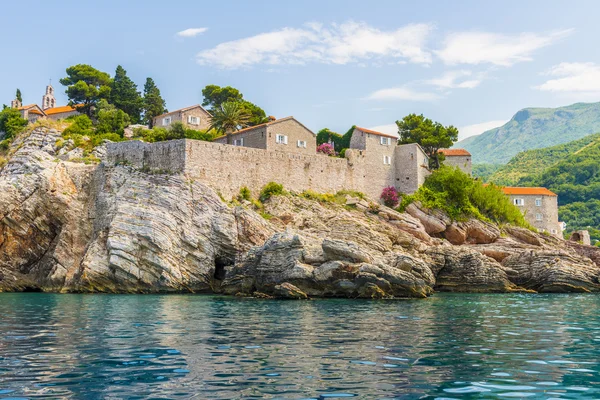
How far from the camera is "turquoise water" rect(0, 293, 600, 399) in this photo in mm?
9492

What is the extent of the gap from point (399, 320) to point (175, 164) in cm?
2515

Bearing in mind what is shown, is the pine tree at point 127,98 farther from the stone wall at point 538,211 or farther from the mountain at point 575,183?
the mountain at point 575,183

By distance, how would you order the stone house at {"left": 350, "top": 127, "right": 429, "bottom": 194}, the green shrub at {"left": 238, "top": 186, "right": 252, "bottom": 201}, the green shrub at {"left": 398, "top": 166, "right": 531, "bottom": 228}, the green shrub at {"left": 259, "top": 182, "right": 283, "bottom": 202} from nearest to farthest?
the green shrub at {"left": 238, "top": 186, "right": 252, "bottom": 201}
the green shrub at {"left": 259, "top": 182, "right": 283, "bottom": 202}
the green shrub at {"left": 398, "top": 166, "right": 531, "bottom": 228}
the stone house at {"left": 350, "top": 127, "right": 429, "bottom": 194}

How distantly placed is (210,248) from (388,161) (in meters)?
21.3

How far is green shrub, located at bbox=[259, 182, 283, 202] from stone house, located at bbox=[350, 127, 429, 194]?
32.5 feet

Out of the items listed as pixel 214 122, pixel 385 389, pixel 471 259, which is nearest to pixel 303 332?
pixel 385 389

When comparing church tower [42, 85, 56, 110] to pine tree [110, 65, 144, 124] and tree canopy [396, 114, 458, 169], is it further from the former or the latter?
tree canopy [396, 114, 458, 169]

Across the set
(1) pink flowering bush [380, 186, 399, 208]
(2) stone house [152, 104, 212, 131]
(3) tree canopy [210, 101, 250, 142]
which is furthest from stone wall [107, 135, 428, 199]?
(2) stone house [152, 104, 212, 131]

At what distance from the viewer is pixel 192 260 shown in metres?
37.2

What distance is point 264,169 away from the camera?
45312 mm

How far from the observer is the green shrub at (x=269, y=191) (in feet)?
145

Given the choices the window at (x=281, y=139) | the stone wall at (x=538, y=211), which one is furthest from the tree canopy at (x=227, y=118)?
the stone wall at (x=538, y=211)

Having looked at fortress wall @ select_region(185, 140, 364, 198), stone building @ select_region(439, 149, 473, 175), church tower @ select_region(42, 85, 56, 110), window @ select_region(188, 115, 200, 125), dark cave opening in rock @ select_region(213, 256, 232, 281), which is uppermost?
church tower @ select_region(42, 85, 56, 110)

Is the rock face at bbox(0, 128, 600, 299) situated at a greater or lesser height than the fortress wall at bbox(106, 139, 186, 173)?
lesser
